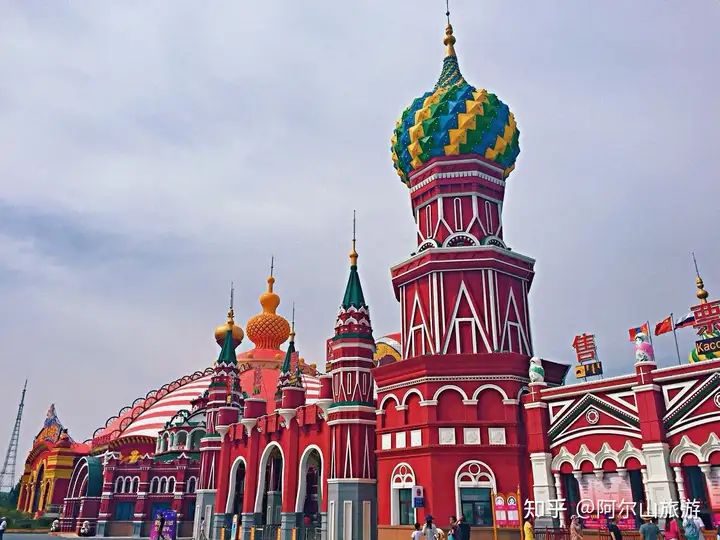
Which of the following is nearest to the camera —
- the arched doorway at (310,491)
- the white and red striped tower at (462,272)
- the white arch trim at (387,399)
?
the white arch trim at (387,399)

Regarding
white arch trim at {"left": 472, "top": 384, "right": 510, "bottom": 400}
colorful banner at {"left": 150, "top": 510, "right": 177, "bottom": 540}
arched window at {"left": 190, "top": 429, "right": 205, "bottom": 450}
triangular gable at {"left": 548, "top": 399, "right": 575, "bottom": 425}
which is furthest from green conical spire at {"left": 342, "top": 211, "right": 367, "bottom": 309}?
arched window at {"left": 190, "top": 429, "right": 205, "bottom": 450}

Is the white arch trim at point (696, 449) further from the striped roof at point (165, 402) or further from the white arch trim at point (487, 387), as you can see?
the striped roof at point (165, 402)

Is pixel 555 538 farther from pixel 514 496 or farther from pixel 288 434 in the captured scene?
pixel 288 434

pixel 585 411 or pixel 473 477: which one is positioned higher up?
pixel 585 411

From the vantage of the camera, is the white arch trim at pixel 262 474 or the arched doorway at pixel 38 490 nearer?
the white arch trim at pixel 262 474

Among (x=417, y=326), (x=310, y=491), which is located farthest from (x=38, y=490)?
(x=417, y=326)

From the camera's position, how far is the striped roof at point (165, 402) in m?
59.8

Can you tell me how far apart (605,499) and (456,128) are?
1748cm

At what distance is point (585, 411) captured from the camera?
79.9 ft

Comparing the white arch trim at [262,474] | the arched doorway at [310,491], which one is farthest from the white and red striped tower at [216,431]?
the arched doorway at [310,491]

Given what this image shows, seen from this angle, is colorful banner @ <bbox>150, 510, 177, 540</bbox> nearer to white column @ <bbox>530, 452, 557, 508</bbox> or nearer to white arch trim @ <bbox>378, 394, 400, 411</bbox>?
white arch trim @ <bbox>378, 394, 400, 411</bbox>

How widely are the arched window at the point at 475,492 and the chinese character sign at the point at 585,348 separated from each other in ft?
19.6

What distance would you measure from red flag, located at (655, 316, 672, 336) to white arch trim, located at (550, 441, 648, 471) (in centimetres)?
706

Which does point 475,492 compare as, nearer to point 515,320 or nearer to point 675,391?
point 515,320
